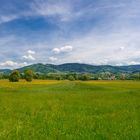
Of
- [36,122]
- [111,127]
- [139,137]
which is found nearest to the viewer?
[139,137]

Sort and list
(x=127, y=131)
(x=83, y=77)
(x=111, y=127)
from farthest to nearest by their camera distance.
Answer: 1. (x=83, y=77)
2. (x=111, y=127)
3. (x=127, y=131)

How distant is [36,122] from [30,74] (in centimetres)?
10812

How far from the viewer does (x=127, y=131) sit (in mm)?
13008

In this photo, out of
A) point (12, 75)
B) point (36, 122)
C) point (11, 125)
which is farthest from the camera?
point (12, 75)

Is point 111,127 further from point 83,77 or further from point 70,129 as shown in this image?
point 83,77

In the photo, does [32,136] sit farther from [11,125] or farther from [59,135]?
[11,125]

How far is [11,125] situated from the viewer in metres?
15.2

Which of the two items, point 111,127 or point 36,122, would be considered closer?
point 111,127

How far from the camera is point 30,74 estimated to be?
404ft

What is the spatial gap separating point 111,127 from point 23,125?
4779 mm

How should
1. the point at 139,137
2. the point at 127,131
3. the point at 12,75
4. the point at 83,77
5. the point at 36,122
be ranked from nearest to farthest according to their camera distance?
1. the point at 139,137
2. the point at 127,131
3. the point at 36,122
4. the point at 12,75
5. the point at 83,77

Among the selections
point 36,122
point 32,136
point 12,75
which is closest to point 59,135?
point 32,136

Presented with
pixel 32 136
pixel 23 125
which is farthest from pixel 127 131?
pixel 23 125

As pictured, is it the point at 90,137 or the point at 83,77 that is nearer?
the point at 90,137
